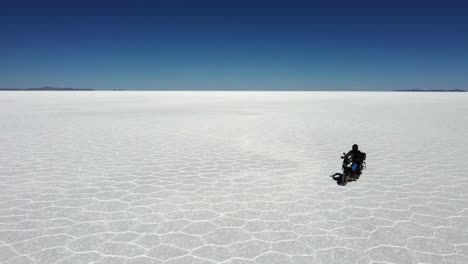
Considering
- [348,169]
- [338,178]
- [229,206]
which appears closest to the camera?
[229,206]

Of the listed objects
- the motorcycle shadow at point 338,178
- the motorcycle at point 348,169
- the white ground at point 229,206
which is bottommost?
the white ground at point 229,206

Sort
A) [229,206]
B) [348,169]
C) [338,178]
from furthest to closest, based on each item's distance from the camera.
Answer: [338,178]
[348,169]
[229,206]

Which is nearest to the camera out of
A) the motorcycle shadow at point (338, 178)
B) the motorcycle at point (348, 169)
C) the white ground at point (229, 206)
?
the white ground at point (229, 206)

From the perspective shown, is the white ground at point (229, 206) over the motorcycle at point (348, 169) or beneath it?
beneath

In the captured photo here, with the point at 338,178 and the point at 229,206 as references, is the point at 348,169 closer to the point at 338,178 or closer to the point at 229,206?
the point at 338,178

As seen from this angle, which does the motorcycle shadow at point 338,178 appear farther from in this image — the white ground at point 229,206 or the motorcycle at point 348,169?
the white ground at point 229,206

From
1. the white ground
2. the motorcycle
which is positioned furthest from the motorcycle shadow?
the white ground

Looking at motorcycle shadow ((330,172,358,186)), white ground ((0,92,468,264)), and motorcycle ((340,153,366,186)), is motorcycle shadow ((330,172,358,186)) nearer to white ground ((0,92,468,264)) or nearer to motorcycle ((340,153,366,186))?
motorcycle ((340,153,366,186))

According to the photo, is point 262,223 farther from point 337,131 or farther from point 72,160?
point 337,131

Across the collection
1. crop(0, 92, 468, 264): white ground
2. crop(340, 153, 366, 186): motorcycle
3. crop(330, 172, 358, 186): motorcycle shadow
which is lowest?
crop(0, 92, 468, 264): white ground

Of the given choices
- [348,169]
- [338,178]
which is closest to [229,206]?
[348,169]

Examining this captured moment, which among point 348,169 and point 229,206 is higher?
point 348,169

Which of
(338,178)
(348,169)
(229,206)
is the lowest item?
(229,206)

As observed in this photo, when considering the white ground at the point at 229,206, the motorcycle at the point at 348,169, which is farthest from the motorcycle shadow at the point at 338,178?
the white ground at the point at 229,206
